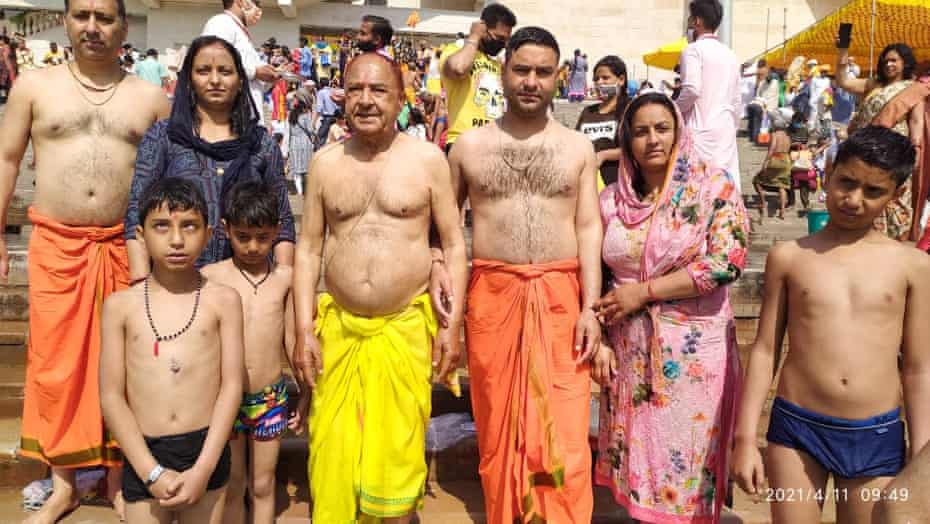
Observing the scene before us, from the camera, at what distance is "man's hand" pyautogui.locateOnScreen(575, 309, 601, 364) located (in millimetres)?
3055

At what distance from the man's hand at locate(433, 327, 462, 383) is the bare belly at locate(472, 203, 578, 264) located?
42 cm

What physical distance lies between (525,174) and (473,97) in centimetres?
162

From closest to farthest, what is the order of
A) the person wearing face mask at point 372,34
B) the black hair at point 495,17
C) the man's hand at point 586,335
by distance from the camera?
the man's hand at point 586,335 → the black hair at point 495,17 → the person wearing face mask at point 372,34

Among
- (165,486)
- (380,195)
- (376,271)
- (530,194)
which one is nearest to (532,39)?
(530,194)

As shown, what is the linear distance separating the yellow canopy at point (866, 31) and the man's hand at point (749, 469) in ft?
65.8

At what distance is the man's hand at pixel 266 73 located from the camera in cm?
443

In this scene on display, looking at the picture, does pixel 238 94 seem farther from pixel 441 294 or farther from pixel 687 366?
pixel 687 366

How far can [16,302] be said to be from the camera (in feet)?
15.9

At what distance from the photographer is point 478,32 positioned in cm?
443

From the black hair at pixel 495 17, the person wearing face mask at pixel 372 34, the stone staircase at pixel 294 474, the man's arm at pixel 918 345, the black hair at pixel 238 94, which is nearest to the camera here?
the man's arm at pixel 918 345

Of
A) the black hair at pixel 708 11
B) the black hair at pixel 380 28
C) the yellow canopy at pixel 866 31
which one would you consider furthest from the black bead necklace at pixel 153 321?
the yellow canopy at pixel 866 31

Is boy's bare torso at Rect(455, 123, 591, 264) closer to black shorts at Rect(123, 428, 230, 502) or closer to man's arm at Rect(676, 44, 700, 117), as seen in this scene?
black shorts at Rect(123, 428, 230, 502)

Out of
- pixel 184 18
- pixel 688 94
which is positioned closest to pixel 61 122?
pixel 688 94

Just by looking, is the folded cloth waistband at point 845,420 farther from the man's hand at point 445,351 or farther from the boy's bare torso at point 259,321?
the boy's bare torso at point 259,321
